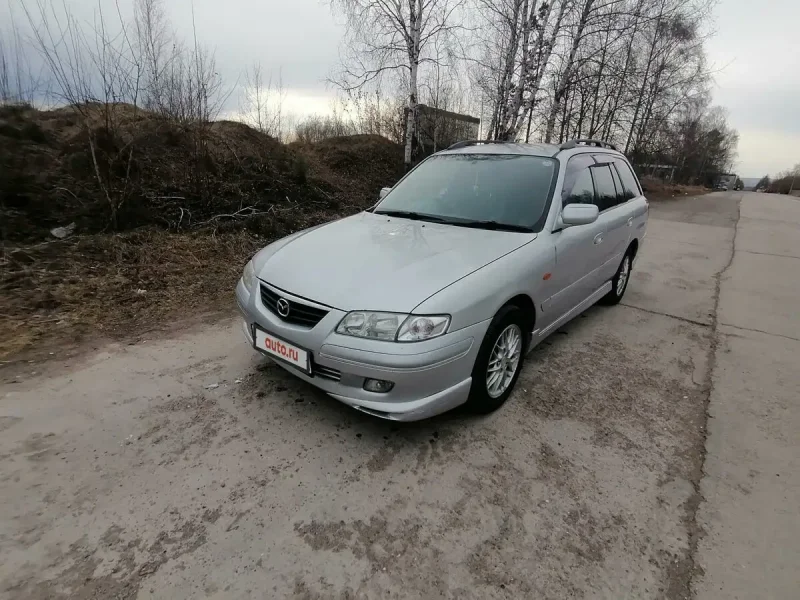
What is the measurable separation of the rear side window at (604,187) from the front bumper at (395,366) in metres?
2.37

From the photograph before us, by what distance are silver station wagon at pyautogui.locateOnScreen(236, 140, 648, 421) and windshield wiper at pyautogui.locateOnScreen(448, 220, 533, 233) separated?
1cm

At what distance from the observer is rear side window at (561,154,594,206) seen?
3.37m

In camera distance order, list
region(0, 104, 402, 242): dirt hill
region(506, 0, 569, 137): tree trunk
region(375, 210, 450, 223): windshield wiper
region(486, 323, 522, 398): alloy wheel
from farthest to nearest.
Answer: region(506, 0, 569, 137): tree trunk, region(0, 104, 402, 242): dirt hill, region(375, 210, 450, 223): windshield wiper, region(486, 323, 522, 398): alloy wheel

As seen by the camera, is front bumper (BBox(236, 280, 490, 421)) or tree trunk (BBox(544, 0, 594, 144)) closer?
front bumper (BBox(236, 280, 490, 421))

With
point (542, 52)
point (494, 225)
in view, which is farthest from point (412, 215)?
point (542, 52)

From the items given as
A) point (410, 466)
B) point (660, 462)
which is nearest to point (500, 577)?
point (410, 466)

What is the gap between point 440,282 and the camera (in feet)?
7.66

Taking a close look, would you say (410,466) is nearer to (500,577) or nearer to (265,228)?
(500,577)

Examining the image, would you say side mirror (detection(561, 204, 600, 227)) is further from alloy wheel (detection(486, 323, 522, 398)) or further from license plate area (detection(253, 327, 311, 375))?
license plate area (detection(253, 327, 311, 375))

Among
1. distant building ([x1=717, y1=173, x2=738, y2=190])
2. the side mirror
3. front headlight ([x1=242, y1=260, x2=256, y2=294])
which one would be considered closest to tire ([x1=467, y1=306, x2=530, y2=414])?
the side mirror

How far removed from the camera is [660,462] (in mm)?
2443

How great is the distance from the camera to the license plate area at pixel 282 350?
238cm

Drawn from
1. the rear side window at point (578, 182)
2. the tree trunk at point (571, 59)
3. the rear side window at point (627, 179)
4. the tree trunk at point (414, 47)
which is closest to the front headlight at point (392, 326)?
the rear side window at point (578, 182)

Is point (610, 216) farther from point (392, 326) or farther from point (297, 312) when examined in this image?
point (297, 312)
